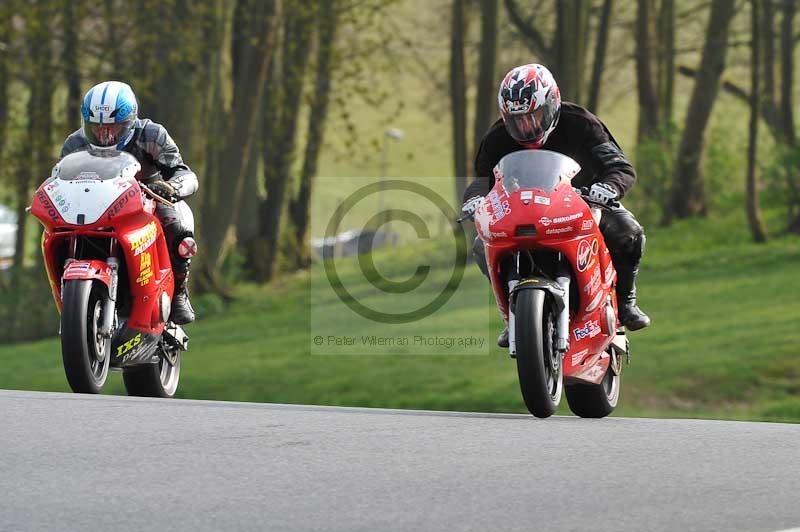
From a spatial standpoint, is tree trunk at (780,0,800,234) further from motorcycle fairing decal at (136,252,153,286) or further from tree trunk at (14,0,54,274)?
motorcycle fairing decal at (136,252,153,286)

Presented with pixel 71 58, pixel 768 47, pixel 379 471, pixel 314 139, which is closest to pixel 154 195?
pixel 379 471

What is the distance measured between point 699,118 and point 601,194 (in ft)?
81.5

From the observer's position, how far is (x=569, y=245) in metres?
9.27

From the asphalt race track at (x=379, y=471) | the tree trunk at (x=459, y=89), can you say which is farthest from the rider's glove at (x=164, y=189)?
the tree trunk at (x=459, y=89)

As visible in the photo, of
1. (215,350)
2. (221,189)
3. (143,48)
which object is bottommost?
(215,350)

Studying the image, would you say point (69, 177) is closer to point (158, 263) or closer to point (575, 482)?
point (158, 263)

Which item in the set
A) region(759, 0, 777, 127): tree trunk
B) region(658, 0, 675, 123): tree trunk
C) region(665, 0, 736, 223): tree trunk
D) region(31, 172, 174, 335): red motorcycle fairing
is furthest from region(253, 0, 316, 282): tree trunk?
region(31, 172, 174, 335): red motorcycle fairing

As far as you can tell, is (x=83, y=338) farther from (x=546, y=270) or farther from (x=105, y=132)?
(x=546, y=270)

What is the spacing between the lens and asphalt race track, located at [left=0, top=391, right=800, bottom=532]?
6.27 m

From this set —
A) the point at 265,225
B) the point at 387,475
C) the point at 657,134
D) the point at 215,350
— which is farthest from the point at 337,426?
the point at 657,134

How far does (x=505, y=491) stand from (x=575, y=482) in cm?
39

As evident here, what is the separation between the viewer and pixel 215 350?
2548cm

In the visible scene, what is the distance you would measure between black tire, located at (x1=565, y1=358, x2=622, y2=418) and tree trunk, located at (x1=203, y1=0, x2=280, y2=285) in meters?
18.0

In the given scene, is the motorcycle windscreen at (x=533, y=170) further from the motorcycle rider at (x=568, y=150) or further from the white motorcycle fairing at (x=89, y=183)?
the white motorcycle fairing at (x=89, y=183)
